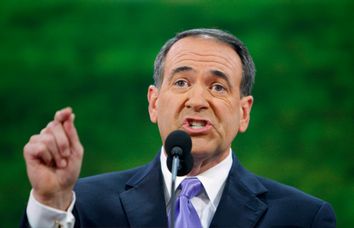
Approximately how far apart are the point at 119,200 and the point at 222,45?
62 cm

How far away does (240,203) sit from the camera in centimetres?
266

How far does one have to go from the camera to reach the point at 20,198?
11.8ft

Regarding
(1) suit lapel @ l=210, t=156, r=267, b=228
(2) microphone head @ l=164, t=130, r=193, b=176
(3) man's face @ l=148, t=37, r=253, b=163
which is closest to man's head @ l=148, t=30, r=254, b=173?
(3) man's face @ l=148, t=37, r=253, b=163

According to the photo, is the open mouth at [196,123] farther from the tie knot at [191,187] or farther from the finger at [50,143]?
the finger at [50,143]

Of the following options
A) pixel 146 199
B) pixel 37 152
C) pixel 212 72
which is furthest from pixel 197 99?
pixel 37 152

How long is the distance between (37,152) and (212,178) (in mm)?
781

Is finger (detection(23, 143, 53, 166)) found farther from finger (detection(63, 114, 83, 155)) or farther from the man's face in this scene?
the man's face

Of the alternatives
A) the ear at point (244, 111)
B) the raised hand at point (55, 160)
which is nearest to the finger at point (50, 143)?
the raised hand at point (55, 160)

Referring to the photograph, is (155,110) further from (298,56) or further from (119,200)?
(298,56)

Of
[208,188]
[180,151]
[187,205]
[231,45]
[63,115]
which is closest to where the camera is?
[63,115]

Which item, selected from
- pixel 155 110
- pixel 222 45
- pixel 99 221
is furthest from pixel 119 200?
pixel 222 45

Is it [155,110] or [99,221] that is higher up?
[155,110]

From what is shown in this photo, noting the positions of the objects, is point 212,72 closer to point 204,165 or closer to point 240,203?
point 204,165

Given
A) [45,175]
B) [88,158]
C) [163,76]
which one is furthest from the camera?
[88,158]
